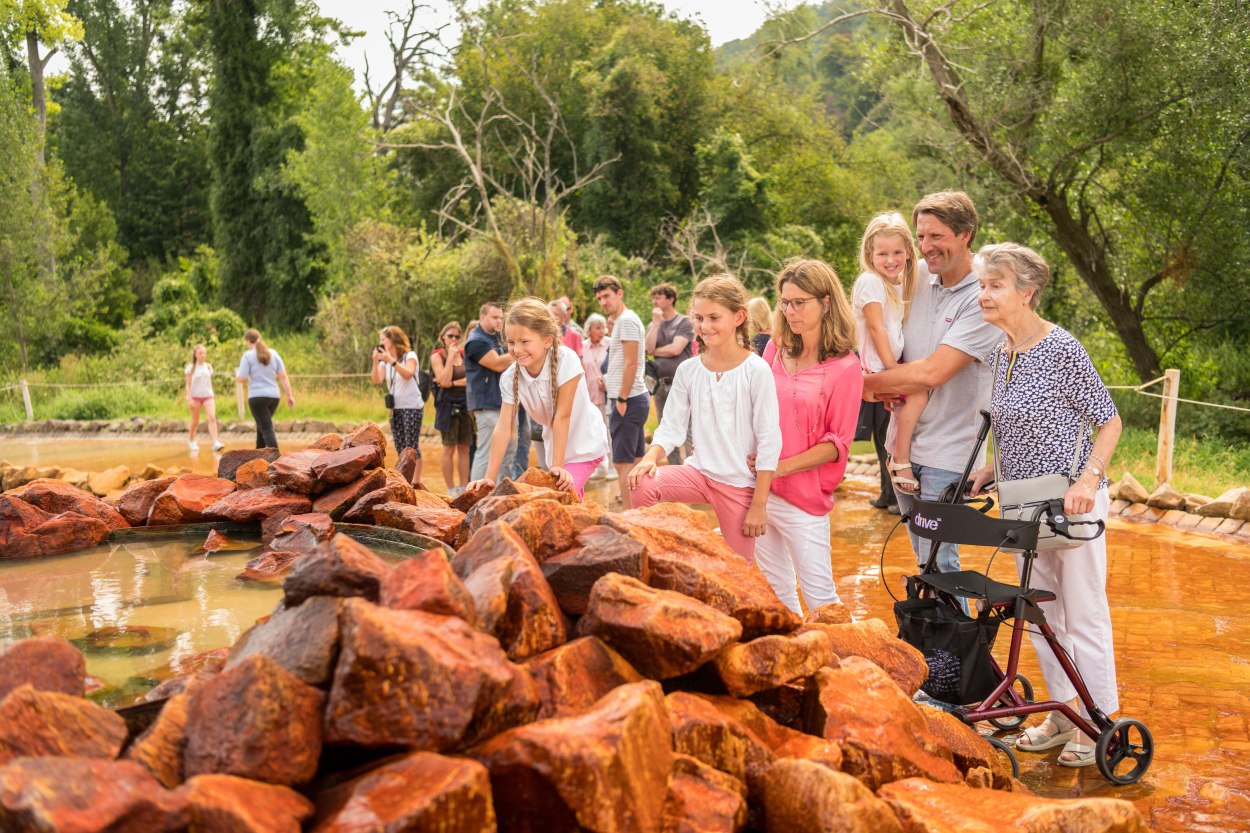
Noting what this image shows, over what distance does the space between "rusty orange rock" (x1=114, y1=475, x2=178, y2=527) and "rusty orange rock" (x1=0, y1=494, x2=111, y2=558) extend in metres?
0.35

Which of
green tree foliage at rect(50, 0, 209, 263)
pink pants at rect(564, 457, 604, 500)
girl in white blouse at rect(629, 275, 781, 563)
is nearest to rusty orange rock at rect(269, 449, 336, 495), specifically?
pink pants at rect(564, 457, 604, 500)

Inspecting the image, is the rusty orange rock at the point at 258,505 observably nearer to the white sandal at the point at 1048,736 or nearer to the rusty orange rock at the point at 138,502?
the rusty orange rock at the point at 138,502

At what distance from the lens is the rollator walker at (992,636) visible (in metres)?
3.65

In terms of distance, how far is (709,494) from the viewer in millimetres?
4410

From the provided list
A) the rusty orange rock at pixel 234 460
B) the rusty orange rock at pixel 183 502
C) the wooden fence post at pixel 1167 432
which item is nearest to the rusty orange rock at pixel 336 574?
the rusty orange rock at pixel 183 502

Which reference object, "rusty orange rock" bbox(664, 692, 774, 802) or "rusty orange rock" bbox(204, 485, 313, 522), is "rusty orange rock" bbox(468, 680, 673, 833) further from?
"rusty orange rock" bbox(204, 485, 313, 522)

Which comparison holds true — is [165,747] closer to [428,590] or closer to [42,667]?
[42,667]

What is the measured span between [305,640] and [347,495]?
2.92 metres

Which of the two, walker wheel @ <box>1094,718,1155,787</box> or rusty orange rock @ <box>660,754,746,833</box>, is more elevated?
rusty orange rock @ <box>660,754,746,833</box>

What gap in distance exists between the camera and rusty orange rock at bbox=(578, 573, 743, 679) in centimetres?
296

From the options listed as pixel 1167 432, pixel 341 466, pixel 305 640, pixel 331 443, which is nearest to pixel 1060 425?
pixel 305 640

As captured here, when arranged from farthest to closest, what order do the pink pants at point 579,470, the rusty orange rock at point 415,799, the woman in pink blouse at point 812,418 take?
the pink pants at point 579,470
the woman in pink blouse at point 812,418
the rusty orange rock at point 415,799

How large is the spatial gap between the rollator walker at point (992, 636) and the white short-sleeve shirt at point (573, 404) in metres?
1.98

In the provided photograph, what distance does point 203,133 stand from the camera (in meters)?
45.3
